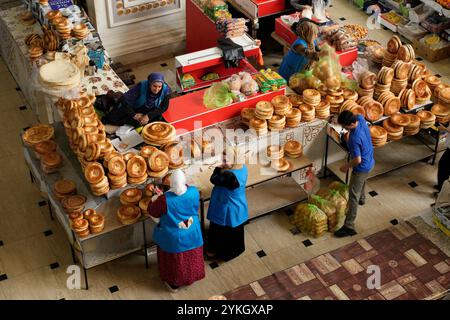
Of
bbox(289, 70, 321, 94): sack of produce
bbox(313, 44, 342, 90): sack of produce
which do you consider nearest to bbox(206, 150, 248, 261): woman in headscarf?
bbox(289, 70, 321, 94): sack of produce

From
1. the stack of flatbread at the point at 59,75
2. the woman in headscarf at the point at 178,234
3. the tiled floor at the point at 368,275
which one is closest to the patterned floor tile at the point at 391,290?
the tiled floor at the point at 368,275

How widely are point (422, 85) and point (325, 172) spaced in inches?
64.5

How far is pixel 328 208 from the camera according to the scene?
27.8ft

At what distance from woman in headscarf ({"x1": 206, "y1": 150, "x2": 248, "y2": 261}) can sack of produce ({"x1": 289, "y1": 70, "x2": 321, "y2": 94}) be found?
1431mm

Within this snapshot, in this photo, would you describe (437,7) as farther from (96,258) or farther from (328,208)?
(96,258)

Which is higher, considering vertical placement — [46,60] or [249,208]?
[46,60]

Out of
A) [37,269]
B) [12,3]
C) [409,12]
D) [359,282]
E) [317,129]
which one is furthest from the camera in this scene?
[409,12]

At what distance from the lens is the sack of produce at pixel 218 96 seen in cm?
878

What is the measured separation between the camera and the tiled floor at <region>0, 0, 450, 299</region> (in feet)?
26.2

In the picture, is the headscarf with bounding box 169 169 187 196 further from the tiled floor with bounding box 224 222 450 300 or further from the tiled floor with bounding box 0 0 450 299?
the tiled floor with bounding box 0 0 450 299

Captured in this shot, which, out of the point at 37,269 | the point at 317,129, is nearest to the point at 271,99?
the point at 317,129

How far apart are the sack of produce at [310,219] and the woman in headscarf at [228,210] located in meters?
0.68

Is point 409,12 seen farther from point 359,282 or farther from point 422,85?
point 359,282

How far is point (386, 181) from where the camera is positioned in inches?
371
